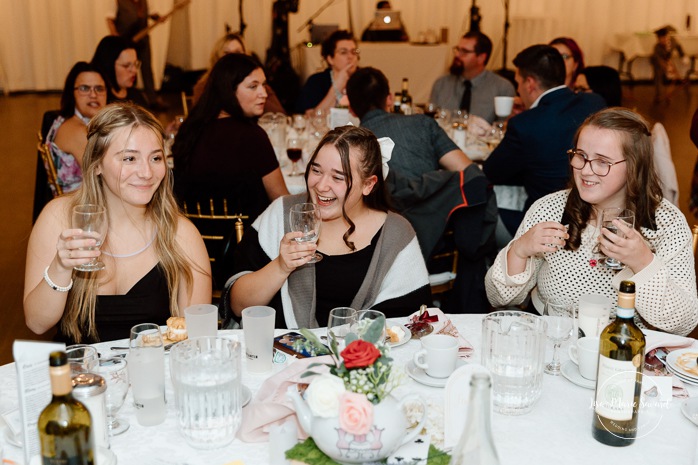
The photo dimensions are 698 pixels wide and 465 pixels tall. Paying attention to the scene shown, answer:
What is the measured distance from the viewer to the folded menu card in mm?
1373

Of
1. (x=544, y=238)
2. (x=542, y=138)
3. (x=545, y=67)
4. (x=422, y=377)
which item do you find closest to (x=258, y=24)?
(x=545, y=67)

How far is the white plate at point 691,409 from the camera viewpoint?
171 centimetres

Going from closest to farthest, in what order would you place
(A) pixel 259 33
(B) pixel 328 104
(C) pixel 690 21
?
(B) pixel 328 104, (A) pixel 259 33, (C) pixel 690 21

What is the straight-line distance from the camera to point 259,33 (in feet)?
37.2

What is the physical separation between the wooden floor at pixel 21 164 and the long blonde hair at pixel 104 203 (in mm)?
1616

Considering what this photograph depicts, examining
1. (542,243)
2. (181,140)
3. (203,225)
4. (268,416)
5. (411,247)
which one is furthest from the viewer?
(181,140)

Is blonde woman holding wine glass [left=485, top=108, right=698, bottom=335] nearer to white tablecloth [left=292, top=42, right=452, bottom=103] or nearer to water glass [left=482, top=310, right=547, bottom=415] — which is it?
water glass [left=482, top=310, right=547, bottom=415]

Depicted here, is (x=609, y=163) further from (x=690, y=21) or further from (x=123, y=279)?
(x=690, y=21)

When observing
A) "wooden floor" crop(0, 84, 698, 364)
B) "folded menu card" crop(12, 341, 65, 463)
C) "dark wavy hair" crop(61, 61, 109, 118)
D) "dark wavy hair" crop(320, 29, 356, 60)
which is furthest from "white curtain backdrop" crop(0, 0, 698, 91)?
"folded menu card" crop(12, 341, 65, 463)

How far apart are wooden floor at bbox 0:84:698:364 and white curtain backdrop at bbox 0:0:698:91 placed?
21.9 inches

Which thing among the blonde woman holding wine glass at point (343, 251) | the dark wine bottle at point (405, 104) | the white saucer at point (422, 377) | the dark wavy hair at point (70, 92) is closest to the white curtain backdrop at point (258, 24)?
the dark wine bottle at point (405, 104)

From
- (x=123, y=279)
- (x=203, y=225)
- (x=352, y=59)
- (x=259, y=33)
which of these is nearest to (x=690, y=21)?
(x=259, y=33)

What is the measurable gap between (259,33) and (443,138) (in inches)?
310

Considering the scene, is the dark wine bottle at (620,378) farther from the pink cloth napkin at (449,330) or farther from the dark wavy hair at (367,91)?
the dark wavy hair at (367,91)
